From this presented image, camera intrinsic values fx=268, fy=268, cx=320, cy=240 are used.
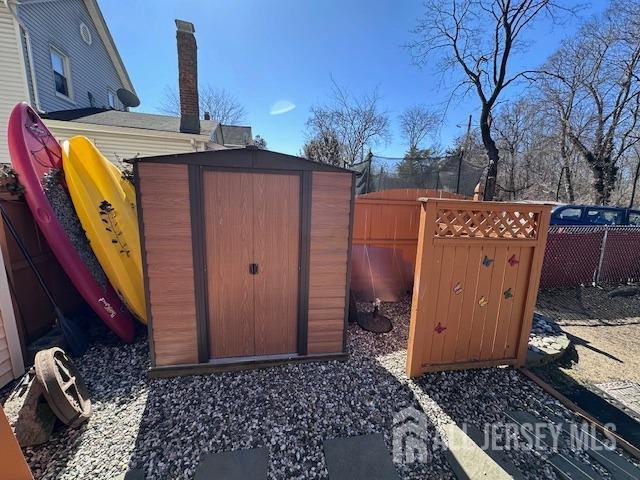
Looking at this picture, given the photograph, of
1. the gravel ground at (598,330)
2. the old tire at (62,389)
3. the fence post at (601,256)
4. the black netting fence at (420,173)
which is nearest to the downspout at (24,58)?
the old tire at (62,389)

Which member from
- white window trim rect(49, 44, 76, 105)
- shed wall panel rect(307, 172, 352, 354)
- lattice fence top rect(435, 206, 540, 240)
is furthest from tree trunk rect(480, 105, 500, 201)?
white window trim rect(49, 44, 76, 105)

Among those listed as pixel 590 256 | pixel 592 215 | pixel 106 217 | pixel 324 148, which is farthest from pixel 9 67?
pixel 592 215

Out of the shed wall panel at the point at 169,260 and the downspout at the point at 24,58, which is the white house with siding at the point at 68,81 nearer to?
the downspout at the point at 24,58

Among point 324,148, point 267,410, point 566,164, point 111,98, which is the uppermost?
point 111,98

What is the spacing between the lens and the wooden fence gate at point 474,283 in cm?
264

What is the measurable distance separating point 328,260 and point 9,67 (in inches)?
377

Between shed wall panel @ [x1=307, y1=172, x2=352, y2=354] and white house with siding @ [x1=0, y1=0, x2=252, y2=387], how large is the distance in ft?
21.1

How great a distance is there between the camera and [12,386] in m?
2.53

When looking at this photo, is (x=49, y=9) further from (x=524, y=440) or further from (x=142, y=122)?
(x=524, y=440)

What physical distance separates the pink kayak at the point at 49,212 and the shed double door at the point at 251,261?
132cm

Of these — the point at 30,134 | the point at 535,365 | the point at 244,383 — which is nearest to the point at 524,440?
the point at 535,365

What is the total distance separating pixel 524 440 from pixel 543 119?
1773 cm

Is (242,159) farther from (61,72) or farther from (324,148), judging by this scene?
(324,148)

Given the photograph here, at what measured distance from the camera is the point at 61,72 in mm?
8109
